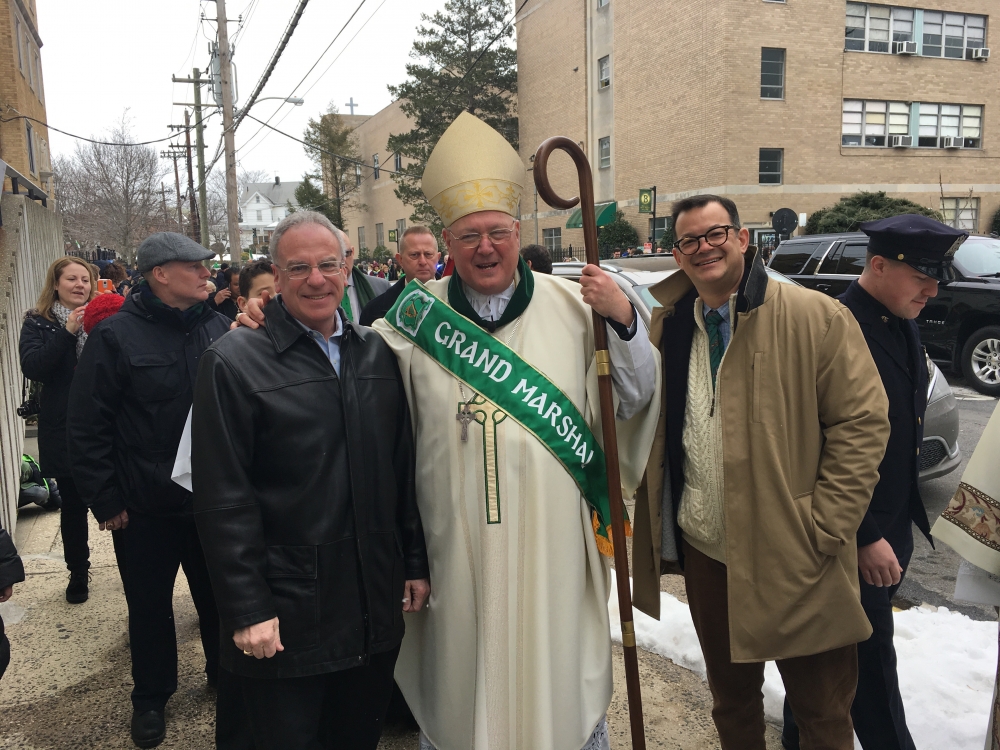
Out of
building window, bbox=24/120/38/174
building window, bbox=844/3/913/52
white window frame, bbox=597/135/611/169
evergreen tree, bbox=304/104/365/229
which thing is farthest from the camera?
evergreen tree, bbox=304/104/365/229

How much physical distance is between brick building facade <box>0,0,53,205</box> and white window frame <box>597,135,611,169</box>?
19235mm

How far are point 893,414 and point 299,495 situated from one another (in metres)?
1.82

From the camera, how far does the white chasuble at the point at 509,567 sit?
2221 millimetres

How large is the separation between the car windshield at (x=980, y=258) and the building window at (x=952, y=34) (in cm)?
2119

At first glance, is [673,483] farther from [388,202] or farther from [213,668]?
[388,202]

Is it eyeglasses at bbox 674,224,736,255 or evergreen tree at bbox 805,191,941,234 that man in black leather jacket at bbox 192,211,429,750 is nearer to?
eyeglasses at bbox 674,224,736,255

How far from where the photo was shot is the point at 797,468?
219cm

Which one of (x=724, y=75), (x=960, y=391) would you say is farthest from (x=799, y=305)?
(x=724, y=75)

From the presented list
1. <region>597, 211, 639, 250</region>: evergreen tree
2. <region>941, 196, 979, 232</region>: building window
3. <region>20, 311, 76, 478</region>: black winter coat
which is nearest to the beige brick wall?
<region>597, 211, 639, 250</region>: evergreen tree

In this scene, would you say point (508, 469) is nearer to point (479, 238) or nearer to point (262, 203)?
point (479, 238)

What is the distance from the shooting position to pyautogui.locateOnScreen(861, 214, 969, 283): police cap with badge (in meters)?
2.33

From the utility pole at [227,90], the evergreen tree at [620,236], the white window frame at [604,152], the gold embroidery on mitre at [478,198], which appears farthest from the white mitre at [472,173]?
the white window frame at [604,152]

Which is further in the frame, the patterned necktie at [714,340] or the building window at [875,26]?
the building window at [875,26]

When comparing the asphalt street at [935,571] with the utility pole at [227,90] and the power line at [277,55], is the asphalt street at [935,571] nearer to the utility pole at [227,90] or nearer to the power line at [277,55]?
the power line at [277,55]
